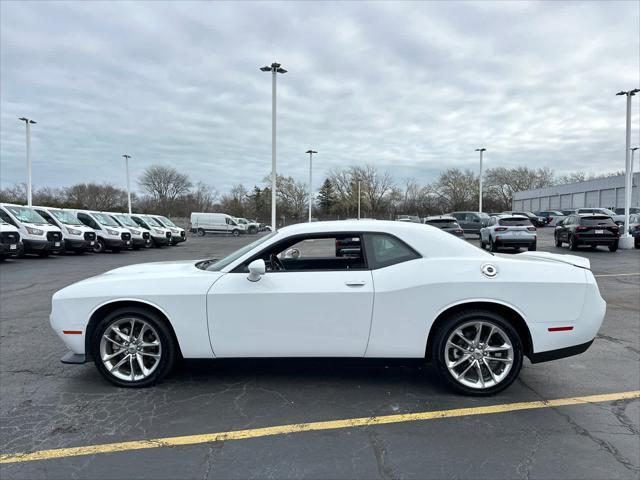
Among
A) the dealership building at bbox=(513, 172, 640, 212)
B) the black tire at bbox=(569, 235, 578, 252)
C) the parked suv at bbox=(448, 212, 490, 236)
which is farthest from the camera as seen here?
the dealership building at bbox=(513, 172, 640, 212)

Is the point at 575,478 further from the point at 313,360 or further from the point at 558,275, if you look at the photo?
the point at 313,360

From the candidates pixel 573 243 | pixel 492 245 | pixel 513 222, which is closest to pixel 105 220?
pixel 492 245

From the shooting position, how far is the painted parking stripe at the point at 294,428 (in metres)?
2.83

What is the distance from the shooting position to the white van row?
619 inches

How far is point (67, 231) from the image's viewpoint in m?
18.4

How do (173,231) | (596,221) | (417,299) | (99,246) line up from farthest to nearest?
(173,231)
(99,246)
(596,221)
(417,299)

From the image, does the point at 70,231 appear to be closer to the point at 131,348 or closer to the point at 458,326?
the point at 131,348

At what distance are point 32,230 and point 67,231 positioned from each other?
2.20 m

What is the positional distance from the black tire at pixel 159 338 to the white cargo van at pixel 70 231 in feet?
54.5

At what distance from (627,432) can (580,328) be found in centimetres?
83

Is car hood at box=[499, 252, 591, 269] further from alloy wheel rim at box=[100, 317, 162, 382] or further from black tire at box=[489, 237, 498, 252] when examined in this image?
black tire at box=[489, 237, 498, 252]

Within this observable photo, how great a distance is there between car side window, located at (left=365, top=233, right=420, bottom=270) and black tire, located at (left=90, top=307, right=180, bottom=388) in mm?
1879

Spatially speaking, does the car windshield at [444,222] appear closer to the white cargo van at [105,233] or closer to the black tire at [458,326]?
the white cargo van at [105,233]

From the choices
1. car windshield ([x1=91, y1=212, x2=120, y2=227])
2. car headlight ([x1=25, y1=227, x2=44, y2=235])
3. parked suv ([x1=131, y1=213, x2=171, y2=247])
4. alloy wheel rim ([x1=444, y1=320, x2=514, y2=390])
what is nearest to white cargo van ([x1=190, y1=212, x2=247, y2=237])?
parked suv ([x1=131, y1=213, x2=171, y2=247])
